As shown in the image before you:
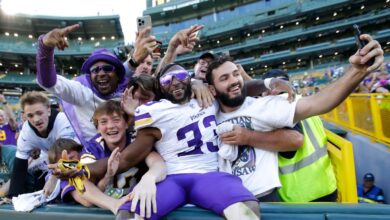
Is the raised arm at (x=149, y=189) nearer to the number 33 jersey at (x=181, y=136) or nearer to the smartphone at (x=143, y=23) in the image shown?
the number 33 jersey at (x=181, y=136)

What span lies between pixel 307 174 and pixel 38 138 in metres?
2.35

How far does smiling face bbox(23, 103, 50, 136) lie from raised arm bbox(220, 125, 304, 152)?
5.56 feet

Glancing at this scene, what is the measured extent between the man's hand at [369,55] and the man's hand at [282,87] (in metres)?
0.42

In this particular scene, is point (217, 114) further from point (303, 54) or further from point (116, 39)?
point (116, 39)

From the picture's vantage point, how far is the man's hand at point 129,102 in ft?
6.79

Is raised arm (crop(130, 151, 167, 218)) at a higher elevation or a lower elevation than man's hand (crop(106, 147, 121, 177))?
lower

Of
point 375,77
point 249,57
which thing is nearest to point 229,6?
point 249,57

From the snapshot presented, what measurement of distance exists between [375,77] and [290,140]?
6365 mm

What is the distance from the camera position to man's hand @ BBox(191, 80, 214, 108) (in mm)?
1963

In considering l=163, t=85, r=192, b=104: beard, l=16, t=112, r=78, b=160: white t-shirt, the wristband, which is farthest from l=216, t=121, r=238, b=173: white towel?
l=16, t=112, r=78, b=160: white t-shirt

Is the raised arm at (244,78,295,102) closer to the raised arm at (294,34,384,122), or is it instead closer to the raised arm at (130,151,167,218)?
the raised arm at (294,34,384,122)

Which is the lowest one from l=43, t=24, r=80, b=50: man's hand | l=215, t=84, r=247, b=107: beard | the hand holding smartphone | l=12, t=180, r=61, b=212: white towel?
l=12, t=180, r=61, b=212: white towel

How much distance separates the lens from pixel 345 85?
166cm

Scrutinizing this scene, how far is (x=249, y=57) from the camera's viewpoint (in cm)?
3762
